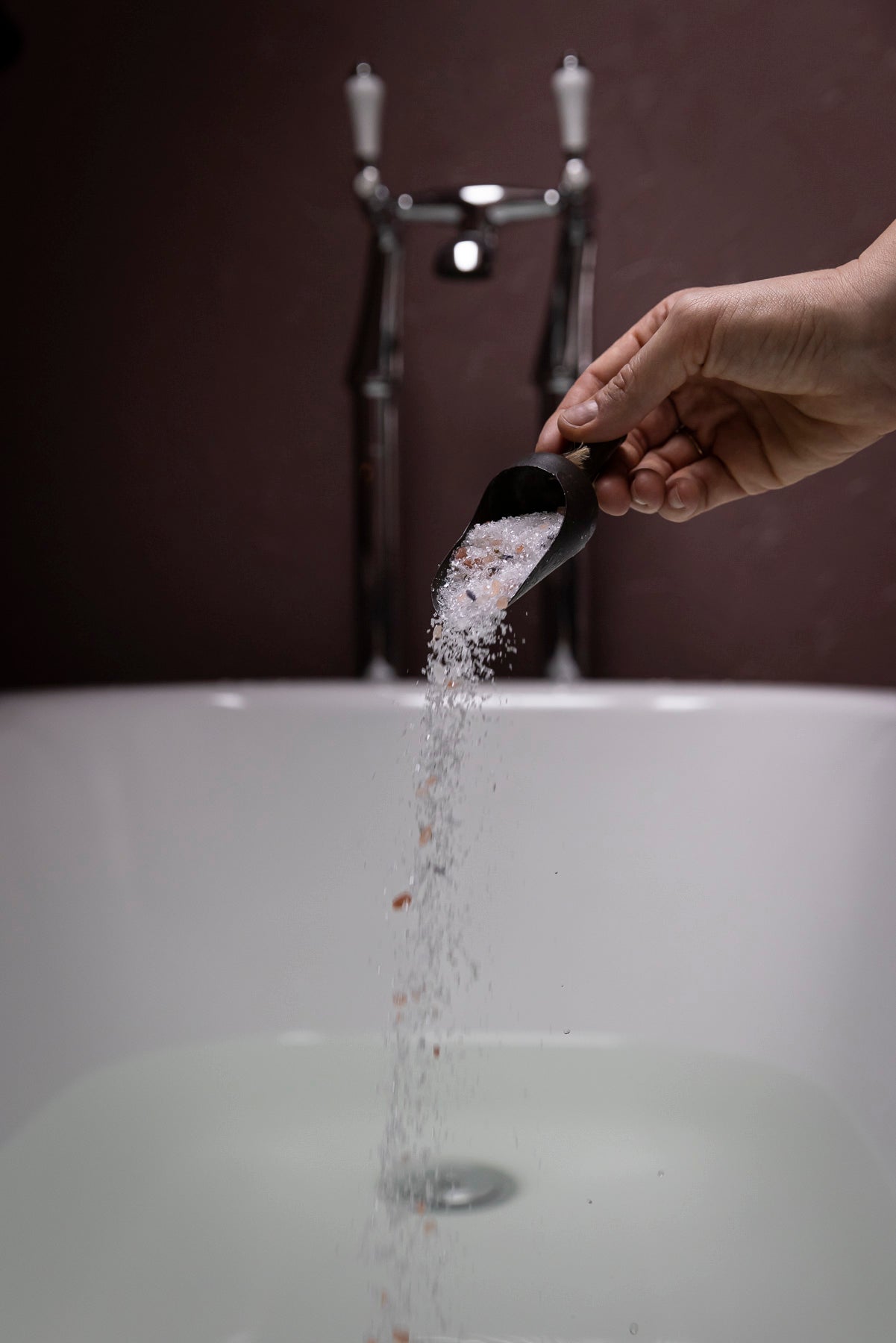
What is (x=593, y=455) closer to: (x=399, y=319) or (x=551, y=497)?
(x=551, y=497)

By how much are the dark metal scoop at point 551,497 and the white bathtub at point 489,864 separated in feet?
1.13

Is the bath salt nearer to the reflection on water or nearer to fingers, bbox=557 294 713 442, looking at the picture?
fingers, bbox=557 294 713 442

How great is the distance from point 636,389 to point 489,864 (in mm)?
444

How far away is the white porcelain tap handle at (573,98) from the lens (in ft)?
3.91

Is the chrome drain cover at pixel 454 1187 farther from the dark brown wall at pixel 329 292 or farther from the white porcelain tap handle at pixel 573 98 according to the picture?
the white porcelain tap handle at pixel 573 98

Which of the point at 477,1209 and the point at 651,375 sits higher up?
the point at 651,375

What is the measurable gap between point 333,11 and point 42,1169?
1.19 m

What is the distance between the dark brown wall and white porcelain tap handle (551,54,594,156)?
180 millimetres

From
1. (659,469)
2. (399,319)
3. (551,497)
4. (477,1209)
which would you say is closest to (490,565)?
(551,497)

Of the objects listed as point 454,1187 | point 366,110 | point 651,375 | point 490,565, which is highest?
point 366,110

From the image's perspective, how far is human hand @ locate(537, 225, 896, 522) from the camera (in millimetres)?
719

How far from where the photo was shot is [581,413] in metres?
0.75

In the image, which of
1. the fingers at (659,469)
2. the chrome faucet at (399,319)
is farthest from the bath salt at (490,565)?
the chrome faucet at (399,319)

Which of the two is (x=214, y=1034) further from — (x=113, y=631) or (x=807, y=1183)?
(x=113, y=631)
